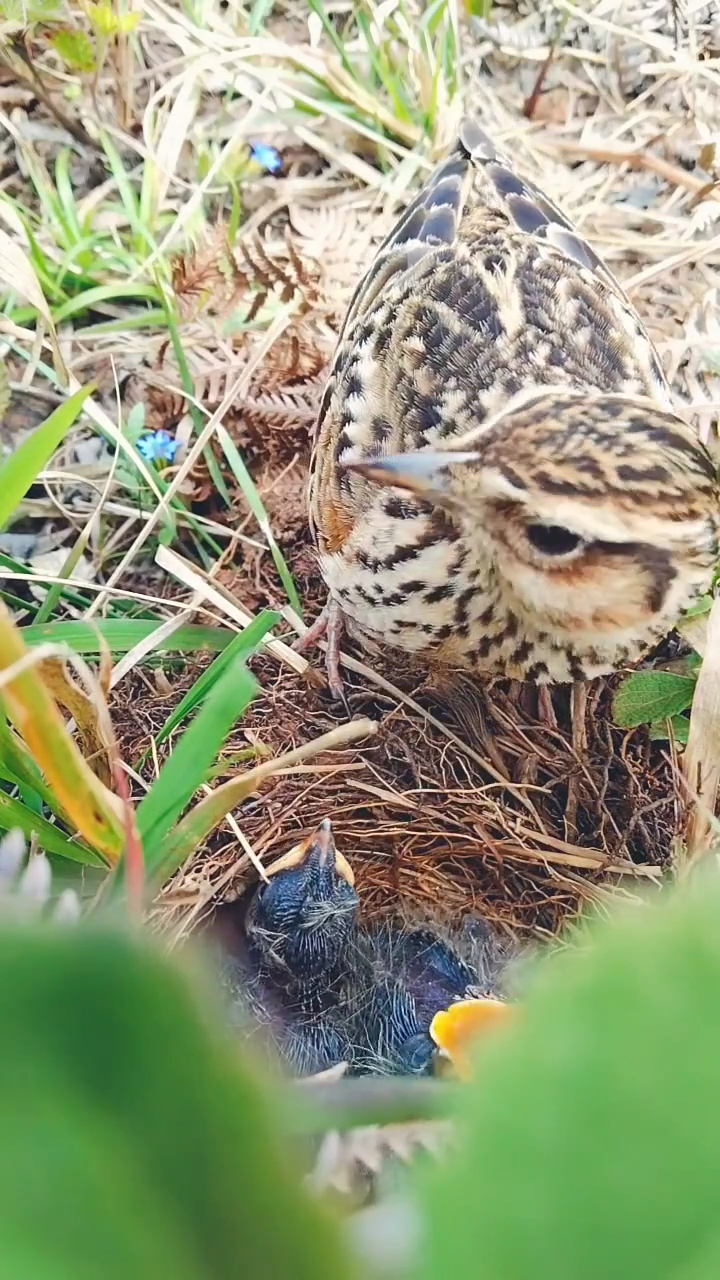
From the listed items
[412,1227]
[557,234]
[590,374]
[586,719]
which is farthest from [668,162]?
[412,1227]

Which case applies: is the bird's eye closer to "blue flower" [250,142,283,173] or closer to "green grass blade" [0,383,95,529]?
"green grass blade" [0,383,95,529]

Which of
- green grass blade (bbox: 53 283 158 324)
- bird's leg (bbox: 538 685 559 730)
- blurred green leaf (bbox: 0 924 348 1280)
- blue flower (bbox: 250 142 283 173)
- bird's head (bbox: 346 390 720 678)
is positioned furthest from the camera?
blue flower (bbox: 250 142 283 173)

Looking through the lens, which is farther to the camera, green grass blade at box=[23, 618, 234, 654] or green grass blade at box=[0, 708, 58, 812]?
green grass blade at box=[23, 618, 234, 654]

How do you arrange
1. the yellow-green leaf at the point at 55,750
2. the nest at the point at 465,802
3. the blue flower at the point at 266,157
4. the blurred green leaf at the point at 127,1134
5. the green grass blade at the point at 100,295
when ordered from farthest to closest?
1. the blue flower at the point at 266,157
2. the green grass blade at the point at 100,295
3. the nest at the point at 465,802
4. the yellow-green leaf at the point at 55,750
5. the blurred green leaf at the point at 127,1134

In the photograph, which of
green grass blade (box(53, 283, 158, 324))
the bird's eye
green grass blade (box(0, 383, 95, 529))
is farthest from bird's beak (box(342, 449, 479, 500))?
green grass blade (box(53, 283, 158, 324))

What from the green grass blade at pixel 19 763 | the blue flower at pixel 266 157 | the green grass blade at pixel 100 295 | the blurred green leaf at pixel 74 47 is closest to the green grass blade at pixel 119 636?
the green grass blade at pixel 19 763

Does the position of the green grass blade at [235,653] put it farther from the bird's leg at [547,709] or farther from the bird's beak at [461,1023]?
the bird's leg at [547,709]

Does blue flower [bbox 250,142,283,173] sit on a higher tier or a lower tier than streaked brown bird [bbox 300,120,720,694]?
higher

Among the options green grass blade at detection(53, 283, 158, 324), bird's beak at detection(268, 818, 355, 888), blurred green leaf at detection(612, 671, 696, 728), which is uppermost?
green grass blade at detection(53, 283, 158, 324)

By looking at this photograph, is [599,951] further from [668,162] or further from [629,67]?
[629,67]

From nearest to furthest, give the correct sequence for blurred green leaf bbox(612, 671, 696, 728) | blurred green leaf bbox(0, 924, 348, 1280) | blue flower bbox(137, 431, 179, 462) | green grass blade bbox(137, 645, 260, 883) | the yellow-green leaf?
blurred green leaf bbox(0, 924, 348, 1280) < the yellow-green leaf < green grass blade bbox(137, 645, 260, 883) < blurred green leaf bbox(612, 671, 696, 728) < blue flower bbox(137, 431, 179, 462)
